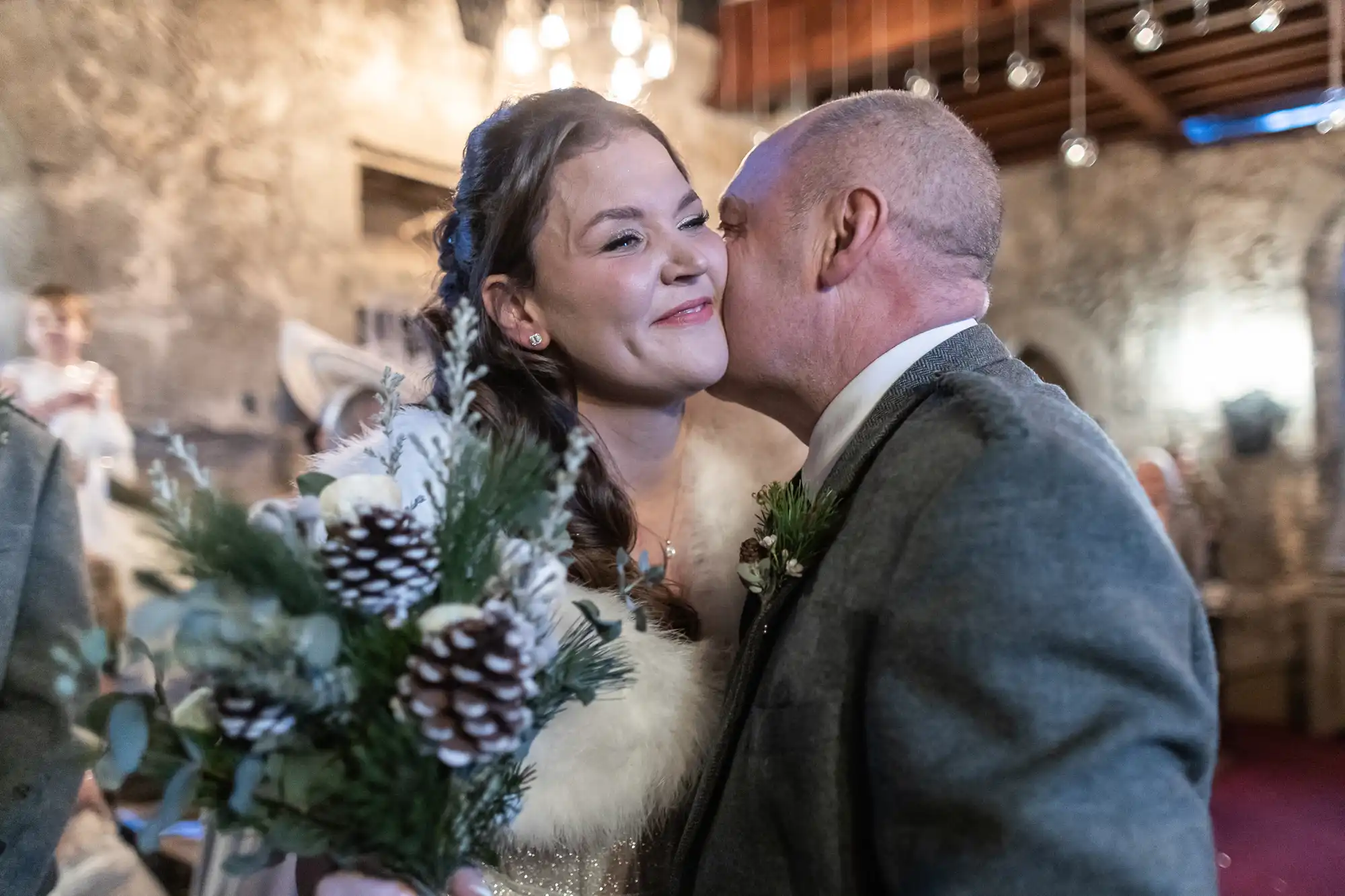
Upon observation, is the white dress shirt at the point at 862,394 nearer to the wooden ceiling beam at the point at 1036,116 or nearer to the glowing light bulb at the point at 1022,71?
the glowing light bulb at the point at 1022,71

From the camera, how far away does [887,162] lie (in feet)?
4.46

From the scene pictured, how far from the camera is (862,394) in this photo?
1.29m

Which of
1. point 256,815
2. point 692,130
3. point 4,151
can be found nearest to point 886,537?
point 256,815

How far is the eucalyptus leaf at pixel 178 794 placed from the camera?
2.37 ft

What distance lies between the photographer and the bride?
131cm

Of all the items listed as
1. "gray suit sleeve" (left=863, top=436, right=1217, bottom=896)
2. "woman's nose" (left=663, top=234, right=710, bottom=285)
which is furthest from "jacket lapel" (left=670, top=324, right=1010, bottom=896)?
"woman's nose" (left=663, top=234, right=710, bottom=285)

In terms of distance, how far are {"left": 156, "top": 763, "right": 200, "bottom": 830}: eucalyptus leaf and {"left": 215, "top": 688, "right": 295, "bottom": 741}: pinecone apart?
2.1 inches

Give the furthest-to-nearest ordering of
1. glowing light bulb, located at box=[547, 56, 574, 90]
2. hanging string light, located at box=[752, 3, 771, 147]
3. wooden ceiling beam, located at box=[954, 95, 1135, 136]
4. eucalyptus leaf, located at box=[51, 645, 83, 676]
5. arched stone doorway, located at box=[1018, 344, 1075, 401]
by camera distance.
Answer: arched stone doorway, located at box=[1018, 344, 1075, 401] → wooden ceiling beam, located at box=[954, 95, 1135, 136] → hanging string light, located at box=[752, 3, 771, 147] → glowing light bulb, located at box=[547, 56, 574, 90] → eucalyptus leaf, located at box=[51, 645, 83, 676]

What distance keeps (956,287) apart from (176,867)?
2.62 m

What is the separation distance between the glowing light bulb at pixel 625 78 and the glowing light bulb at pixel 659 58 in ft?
0.21

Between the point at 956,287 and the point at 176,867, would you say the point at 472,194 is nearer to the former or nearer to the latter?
the point at 956,287

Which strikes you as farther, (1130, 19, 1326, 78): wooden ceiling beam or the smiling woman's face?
(1130, 19, 1326, 78): wooden ceiling beam

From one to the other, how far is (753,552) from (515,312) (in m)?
0.68

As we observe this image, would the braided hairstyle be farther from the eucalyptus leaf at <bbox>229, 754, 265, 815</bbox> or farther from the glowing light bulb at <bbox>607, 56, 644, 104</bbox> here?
the glowing light bulb at <bbox>607, 56, 644, 104</bbox>
